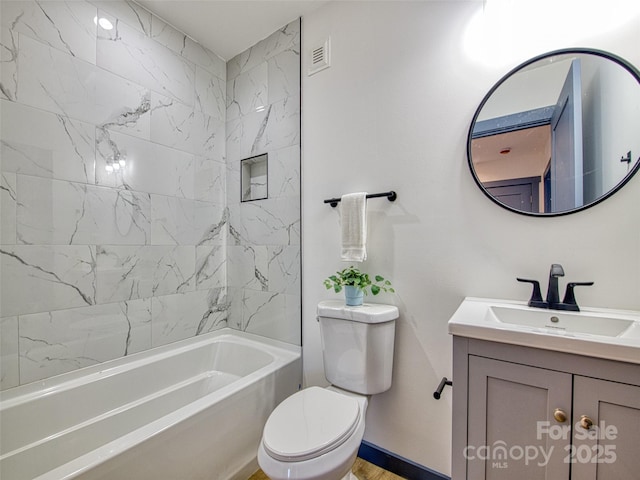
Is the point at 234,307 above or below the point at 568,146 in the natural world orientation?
below

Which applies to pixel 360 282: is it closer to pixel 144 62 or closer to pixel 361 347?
pixel 361 347

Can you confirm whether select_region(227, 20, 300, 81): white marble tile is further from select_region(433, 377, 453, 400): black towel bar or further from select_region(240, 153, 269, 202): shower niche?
select_region(433, 377, 453, 400): black towel bar

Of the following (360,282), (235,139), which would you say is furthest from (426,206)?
(235,139)

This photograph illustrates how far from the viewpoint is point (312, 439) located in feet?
3.51

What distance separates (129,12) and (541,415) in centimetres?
276

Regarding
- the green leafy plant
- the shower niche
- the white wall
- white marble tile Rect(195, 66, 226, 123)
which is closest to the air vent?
the white wall

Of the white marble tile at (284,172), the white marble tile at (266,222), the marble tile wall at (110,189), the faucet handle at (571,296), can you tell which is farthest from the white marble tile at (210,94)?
the faucet handle at (571,296)

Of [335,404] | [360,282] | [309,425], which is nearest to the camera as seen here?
[309,425]

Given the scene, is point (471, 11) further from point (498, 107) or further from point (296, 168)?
point (296, 168)

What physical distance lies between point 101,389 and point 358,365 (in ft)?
4.56

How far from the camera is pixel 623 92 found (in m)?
1.07

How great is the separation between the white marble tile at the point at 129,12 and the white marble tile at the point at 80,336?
1.68 m

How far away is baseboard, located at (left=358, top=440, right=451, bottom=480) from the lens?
56.6 inches

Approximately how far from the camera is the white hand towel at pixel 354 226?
1.56 meters
